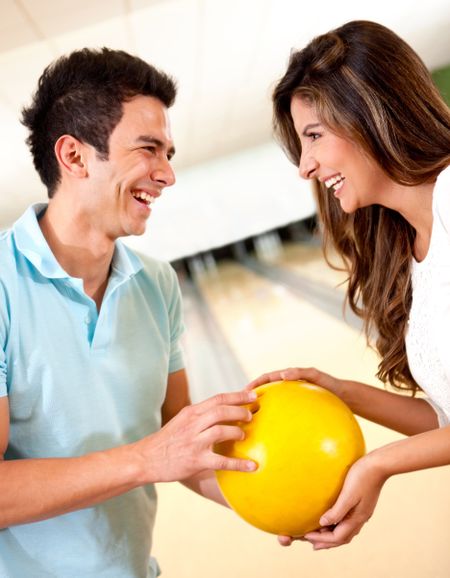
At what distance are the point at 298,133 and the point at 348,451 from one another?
0.90 metres

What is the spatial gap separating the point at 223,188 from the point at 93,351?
1350 cm

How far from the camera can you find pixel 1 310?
4.80 ft

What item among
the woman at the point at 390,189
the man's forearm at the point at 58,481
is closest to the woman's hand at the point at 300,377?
the woman at the point at 390,189

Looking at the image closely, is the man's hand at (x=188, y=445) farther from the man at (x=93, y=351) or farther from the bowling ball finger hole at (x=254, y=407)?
the bowling ball finger hole at (x=254, y=407)

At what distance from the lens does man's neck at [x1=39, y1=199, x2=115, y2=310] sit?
1.67m

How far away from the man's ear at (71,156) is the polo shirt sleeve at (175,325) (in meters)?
0.41

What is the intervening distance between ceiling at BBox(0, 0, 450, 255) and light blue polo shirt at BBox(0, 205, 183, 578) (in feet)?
9.68

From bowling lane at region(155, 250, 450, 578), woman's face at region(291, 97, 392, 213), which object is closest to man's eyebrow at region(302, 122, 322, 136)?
woman's face at region(291, 97, 392, 213)

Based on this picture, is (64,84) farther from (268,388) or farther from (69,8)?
(69,8)

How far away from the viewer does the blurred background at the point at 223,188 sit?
2.67 metres

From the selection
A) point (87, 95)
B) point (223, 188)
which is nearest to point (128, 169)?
point (87, 95)

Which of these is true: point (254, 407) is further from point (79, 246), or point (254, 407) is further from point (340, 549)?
point (340, 549)

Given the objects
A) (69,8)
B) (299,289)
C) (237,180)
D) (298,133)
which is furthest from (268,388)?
(237,180)

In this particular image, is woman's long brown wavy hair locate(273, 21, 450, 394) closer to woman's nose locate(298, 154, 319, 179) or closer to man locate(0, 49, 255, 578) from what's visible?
woman's nose locate(298, 154, 319, 179)
